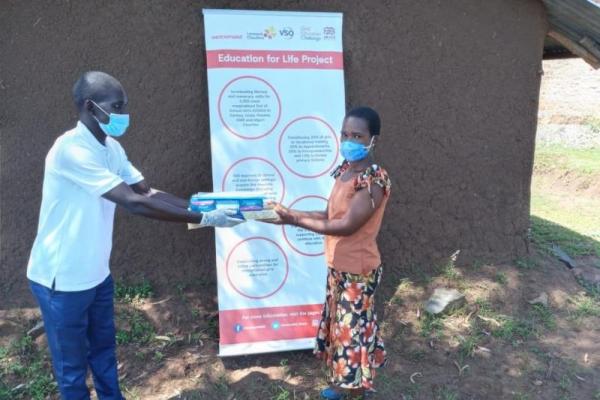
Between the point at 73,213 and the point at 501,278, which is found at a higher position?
the point at 73,213

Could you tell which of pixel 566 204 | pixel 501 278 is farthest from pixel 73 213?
pixel 566 204

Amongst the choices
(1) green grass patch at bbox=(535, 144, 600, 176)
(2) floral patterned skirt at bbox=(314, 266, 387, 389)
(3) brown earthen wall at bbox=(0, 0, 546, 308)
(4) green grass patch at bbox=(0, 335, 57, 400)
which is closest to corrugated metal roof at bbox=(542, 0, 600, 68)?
(3) brown earthen wall at bbox=(0, 0, 546, 308)

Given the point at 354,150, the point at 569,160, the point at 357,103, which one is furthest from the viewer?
the point at 569,160

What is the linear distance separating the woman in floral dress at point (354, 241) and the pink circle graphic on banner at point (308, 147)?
85 cm

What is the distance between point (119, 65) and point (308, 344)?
2.37 m

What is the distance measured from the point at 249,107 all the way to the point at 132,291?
160 cm

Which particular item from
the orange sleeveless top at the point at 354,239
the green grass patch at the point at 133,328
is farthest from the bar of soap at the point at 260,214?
the green grass patch at the point at 133,328

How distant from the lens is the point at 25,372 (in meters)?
3.28

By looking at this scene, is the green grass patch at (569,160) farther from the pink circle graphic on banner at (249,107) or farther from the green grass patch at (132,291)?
the green grass patch at (132,291)

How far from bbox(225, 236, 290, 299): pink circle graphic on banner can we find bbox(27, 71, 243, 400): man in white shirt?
40.7 inches

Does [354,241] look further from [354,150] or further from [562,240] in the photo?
[562,240]

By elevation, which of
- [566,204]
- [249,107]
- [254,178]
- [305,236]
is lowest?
[566,204]

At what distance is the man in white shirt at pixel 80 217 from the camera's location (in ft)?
7.75

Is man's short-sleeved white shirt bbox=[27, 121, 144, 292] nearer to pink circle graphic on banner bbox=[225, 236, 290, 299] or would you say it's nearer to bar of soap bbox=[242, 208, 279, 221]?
bar of soap bbox=[242, 208, 279, 221]
